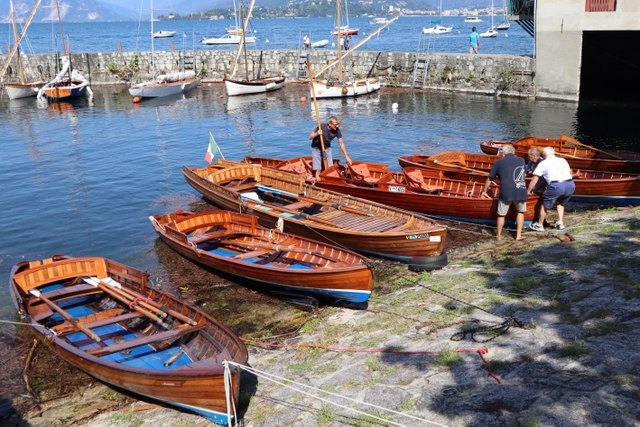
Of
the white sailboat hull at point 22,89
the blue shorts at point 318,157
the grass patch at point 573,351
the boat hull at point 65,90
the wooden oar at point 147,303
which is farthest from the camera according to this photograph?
the white sailboat hull at point 22,89

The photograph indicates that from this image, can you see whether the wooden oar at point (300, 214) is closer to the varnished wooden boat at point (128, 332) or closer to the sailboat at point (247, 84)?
the varnished wooden boat at point (128, 332)

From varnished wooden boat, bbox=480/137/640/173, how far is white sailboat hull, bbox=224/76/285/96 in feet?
77.9

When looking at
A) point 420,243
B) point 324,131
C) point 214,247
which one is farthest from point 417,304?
point 324,131

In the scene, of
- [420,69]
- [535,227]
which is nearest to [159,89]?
[420,69]

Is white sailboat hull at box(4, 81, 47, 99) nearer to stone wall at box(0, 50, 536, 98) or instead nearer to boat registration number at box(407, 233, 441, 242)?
stone wall at box(0, 50, 536, 98)

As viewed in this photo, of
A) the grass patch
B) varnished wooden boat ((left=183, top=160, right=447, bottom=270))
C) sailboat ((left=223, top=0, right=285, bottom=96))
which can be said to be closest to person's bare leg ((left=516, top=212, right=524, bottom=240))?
varnished wooden boat ((left=183, top=160, right=447, bottom=270))

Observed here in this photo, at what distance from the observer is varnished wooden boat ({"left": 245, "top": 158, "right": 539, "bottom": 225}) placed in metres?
15.0

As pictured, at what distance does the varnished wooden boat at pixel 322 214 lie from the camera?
12.9 m

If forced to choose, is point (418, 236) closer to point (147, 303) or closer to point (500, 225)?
point (500, 225)

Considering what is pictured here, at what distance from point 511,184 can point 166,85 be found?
3302cm

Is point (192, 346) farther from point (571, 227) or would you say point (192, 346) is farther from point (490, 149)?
A: point (490, 149)

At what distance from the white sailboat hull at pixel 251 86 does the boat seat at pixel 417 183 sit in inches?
1028

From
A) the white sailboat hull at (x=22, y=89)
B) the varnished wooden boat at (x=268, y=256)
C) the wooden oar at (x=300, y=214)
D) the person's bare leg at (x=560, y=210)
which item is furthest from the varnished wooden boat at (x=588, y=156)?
the white sailboat hull at (x=22, y=89)

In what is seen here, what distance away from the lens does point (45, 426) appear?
859 centimetres
